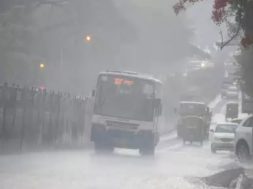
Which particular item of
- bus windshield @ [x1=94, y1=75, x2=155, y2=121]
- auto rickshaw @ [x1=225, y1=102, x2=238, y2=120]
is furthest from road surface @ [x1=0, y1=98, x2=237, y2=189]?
auto rickshaw @ [x1=225, y1=102, x2=238, y2=120]

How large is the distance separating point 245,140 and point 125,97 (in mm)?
5824

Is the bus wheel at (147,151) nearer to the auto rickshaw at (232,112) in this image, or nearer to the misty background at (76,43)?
the misty background at (76,43)

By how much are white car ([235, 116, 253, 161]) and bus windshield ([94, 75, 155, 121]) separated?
4.14 m

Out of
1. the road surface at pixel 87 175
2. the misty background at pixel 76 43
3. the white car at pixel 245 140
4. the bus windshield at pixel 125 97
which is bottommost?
the road surface at pixel 87 175

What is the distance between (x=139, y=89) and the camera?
2948 centimetres

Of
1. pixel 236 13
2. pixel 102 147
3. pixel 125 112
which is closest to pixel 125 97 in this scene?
pixel 125 112

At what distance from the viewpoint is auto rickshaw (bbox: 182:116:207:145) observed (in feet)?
Result: 173

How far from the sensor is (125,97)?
29.4 m

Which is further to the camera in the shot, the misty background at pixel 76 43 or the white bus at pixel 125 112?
the misty background at pixel 76 43

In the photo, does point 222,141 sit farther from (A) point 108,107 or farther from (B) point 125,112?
(A) point 108,107

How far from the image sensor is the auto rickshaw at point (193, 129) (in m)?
52.6

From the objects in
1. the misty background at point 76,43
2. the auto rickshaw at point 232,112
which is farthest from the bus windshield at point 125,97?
the auto rickshaw at point 232,112

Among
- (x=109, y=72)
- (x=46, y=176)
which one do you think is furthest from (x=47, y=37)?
(x=46, y=176)

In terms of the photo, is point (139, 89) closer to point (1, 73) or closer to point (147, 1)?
point (1, 73)
